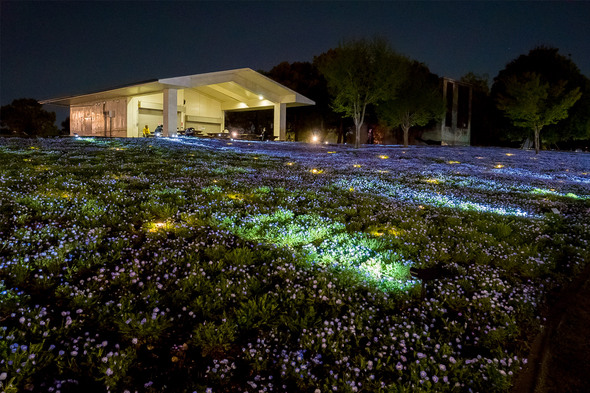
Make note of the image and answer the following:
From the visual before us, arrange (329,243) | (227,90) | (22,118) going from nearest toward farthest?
(329,243) < (227,90) < (22,118)

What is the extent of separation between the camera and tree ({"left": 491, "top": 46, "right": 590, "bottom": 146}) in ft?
206

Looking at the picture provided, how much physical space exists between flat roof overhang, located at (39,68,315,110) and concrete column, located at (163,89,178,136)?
2.46 feet

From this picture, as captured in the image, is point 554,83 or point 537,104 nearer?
point 537,104

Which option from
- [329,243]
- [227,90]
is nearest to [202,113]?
[227,90]

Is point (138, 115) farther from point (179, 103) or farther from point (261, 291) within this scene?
point (261, 291)

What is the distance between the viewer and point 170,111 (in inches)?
1640

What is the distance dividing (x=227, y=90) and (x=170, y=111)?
53.1 feet

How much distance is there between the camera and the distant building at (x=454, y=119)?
6975 cm

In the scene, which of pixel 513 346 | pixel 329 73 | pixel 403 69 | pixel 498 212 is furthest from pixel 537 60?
pixel 513 346

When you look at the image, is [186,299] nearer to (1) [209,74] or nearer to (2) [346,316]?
(2) [346,316]

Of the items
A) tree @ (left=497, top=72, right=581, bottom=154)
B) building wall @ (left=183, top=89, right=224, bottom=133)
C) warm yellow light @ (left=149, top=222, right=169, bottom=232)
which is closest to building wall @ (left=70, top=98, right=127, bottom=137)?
building wall @ (left=183, top=89, right=224, bottom=133)

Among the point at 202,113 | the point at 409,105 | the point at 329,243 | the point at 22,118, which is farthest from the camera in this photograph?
the point at 22,118

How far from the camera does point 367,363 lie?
157 inches

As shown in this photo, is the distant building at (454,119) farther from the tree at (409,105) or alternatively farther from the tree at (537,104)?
the tree at (537,104)
